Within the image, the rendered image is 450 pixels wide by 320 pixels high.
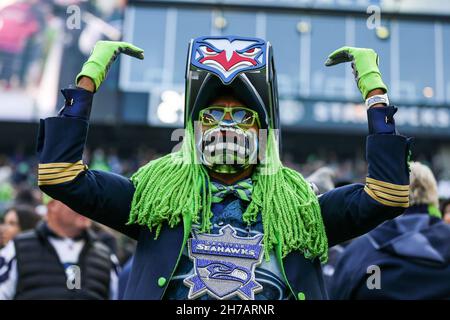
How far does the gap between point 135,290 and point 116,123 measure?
17.1m

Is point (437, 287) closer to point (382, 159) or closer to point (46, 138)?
point (382, 159)

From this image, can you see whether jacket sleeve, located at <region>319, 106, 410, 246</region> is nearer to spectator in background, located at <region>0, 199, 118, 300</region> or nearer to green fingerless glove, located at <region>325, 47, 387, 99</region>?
green fingerless glove, located at <region>325, 47, 387, 99</region>

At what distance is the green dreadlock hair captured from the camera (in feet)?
7.89

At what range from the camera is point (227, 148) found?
8.08ft

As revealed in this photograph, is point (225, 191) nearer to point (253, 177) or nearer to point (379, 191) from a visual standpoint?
point (253, 177)

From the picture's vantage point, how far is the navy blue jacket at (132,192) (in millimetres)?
2305

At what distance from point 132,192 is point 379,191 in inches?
37.5

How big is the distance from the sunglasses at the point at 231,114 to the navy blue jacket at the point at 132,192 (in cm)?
43

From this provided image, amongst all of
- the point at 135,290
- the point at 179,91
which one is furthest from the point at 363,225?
the point at 179,91

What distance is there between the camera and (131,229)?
252cm

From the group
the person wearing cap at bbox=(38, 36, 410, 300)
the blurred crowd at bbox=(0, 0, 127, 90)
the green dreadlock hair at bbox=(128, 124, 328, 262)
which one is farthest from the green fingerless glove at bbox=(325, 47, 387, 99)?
the blurred crowd at bbox=(0, 0, 127, 90)

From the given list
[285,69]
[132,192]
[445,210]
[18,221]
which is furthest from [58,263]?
[285,69]

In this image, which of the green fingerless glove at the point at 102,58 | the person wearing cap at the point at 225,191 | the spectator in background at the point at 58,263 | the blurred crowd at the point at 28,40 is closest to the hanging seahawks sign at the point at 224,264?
the person wearing cap at the point at 225,191

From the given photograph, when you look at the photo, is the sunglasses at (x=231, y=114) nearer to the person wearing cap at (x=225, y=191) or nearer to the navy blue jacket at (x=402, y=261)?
the person wearing cap at (x=225, y=191)
